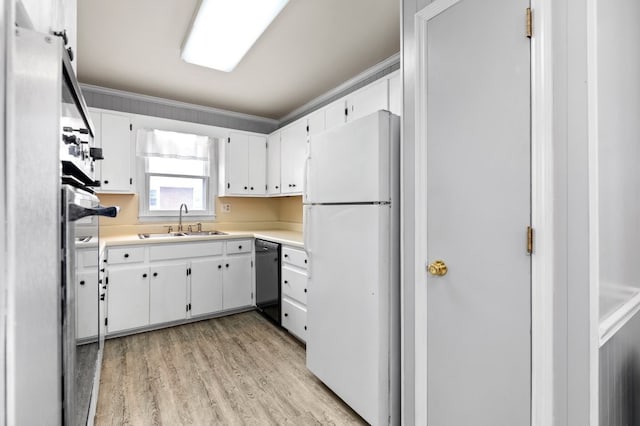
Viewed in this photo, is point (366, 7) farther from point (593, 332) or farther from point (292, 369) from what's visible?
point (292, 369)

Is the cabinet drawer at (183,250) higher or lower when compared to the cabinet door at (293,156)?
lower

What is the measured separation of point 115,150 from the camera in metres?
3.20

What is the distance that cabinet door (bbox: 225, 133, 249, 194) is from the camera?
3881 millimetres

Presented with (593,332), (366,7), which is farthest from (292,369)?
(366,7)

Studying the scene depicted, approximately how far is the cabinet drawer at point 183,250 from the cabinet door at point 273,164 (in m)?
1.00

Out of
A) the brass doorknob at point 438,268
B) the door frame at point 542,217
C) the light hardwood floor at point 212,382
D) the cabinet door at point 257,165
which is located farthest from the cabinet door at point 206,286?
the door frame at point 542,217

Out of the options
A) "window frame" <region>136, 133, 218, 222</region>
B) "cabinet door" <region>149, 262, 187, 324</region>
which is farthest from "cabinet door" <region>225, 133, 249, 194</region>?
"cabinet door" <region>149, 262, 187, 324</region>

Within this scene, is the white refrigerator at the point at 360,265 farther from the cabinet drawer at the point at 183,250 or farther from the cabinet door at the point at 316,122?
the cabinet drawer at the point at 183,250

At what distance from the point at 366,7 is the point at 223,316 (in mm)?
3225

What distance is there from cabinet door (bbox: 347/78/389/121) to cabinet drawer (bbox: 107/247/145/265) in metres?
2.37

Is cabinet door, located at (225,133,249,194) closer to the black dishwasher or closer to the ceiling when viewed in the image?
the ceiling

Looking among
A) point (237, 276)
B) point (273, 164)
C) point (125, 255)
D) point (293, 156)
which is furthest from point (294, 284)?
point (273, 164)

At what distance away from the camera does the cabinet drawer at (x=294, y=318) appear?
9.07 ft

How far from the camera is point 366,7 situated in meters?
2.07
